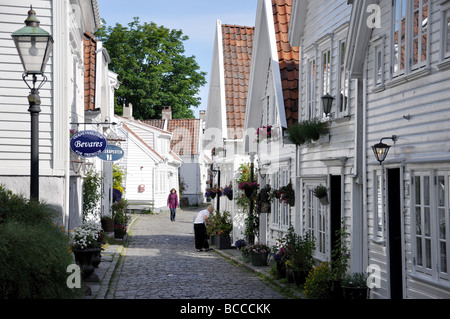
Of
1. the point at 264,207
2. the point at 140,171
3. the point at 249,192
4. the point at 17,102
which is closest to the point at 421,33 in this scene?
the point at 17,102

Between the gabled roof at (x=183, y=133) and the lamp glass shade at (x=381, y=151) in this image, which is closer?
the lamp glass shade at (x=381, y=151)

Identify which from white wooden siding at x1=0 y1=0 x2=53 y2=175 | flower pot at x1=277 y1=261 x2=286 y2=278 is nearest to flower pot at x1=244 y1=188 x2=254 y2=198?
flower pot at x1=277 y1=261 x2=286 y2=278

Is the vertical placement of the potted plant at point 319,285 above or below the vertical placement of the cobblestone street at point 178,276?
above

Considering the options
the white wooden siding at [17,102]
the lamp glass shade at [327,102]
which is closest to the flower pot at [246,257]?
the lamp glass shade at [327,102]

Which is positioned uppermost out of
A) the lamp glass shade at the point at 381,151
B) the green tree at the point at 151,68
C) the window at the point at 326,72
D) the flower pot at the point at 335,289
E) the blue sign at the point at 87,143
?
the green tree at the point at 151,68

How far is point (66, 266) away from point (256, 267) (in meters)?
8.28

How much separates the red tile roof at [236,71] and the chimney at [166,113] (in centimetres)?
2371

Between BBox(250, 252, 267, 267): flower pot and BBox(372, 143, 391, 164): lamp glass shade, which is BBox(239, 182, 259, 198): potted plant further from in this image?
BBox(372, 143, 391, 164): lamp glass shade

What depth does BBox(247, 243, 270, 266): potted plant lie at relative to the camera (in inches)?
642

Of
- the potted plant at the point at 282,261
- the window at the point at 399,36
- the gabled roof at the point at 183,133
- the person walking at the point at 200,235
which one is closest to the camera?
the window at the point at 399,36

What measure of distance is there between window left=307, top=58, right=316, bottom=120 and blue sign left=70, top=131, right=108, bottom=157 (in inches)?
177

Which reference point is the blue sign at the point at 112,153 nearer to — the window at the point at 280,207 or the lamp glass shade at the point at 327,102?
the window at the point at 280,207

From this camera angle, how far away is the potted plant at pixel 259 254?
53.5 ft

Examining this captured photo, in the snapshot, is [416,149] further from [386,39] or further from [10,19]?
[10,19]
